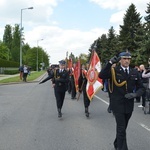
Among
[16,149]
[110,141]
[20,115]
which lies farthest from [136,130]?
[20,115]

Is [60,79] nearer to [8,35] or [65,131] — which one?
[65,131]

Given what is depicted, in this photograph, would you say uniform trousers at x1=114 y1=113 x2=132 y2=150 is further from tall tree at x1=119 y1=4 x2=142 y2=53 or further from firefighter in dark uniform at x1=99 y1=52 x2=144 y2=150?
tall tree at x1=119 y1=4 x2=142 y2=53

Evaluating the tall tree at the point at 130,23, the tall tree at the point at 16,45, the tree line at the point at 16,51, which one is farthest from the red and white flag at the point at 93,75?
the tall tree at the point at 16,45

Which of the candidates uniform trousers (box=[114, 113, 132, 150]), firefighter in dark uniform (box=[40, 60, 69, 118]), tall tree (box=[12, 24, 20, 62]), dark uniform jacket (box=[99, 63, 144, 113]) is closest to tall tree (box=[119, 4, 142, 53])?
firefighter in dark uniform (box=[40, 60, 69, 118])

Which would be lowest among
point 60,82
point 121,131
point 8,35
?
point 121,131

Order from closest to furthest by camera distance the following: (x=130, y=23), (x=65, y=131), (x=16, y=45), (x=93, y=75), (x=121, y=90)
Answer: (x=121, y=90), (x=65, y=131), (x=93, y=75), (x=130, y=23), (x=16, y=45)

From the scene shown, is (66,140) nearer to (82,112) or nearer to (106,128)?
(106,128)

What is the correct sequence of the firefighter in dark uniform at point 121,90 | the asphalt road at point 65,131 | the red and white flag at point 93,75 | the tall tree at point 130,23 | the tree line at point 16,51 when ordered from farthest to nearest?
1. the tree line at point 16,51
2. the tall tree at point 130,23
3. the red and white flag at point 93,75
4. the asphalt road at point 65,131
5. the firefighter in dark uniform at point 121,90

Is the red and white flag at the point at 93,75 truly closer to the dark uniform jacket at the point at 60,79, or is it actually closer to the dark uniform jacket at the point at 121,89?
the dark uniform jacket at the point at 60,79

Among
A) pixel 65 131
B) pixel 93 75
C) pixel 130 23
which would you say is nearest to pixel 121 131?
pixel 65 131

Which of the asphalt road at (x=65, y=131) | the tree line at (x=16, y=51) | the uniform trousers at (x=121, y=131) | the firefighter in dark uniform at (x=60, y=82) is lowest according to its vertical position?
the asphalt road at (x=65, y=131)

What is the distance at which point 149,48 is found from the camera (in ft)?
137

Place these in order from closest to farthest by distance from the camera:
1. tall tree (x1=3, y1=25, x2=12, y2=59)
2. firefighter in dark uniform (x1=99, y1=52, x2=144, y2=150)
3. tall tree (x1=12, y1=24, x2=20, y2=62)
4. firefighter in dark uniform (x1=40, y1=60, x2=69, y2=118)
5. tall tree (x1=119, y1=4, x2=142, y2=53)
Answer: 1. firefighter in dark uniform (x1=99, y1=52, x2=144, y2=150)
2. firefighter in dark uniform (x1=40, y1=60, x2=69, y2=118)
3. tall tree (x1=119, y1=4, x2=142, y2=53)
4. tall tree (x1=12, y1=24, x2=20, y2=62)
5. tall tree (x1=3, y1=25, x2=12, y2=59)

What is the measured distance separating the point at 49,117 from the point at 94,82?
1827mm
